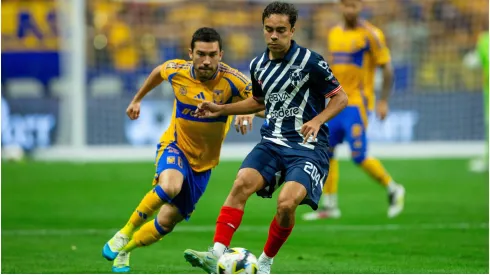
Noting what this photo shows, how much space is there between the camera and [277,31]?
732cm

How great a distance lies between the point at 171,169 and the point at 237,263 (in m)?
1.54

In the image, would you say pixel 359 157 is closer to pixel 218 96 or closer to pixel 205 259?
pixel 218 96

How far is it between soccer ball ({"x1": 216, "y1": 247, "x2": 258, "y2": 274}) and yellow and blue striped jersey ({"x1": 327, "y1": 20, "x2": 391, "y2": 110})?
18.1 ft

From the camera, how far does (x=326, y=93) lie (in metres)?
7.41

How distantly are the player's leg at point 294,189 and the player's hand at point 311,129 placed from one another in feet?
0.76

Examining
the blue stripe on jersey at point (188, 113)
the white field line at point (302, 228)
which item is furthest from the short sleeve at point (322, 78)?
the white field line at point (302, 228)

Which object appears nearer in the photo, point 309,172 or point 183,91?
point 309,172

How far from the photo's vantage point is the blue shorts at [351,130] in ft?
39.2

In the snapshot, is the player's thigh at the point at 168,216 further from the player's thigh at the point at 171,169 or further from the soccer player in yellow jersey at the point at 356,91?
the soccer player in yellow jersey at the point at 356,91

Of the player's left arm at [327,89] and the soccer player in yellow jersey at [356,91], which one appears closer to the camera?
the player's left arm at [327,89]

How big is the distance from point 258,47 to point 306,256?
13485 mm

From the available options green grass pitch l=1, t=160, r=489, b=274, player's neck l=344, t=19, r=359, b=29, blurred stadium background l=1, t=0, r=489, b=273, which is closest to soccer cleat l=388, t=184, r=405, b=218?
green grass pitch l=1, t=160, r=489, b=274

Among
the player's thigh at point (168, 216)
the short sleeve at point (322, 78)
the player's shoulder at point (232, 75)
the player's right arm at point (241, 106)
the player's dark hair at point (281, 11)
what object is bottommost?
the player's thigh at point (168, 216)

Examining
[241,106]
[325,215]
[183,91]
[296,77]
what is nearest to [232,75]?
[183,91]
